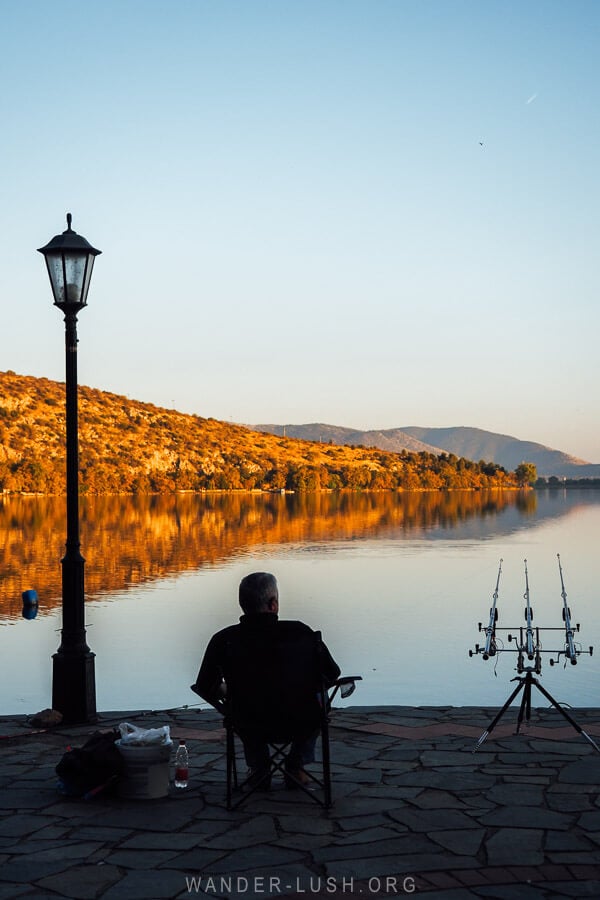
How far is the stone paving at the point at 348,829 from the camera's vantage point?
4684 mm

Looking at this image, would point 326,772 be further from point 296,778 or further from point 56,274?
point 56,274

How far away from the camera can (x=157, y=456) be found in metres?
122

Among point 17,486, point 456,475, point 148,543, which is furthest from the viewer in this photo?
point 456,475

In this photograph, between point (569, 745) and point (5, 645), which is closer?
point (569, 745)

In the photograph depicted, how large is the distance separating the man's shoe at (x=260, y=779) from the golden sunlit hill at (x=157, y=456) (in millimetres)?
94142

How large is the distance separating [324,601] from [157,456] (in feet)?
328

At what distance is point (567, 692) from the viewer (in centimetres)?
1289

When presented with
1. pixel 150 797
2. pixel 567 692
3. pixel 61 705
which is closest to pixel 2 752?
pixel 61 705

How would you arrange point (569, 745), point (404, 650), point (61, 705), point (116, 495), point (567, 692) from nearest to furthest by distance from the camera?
point (569, 745)
point (61, 705)
point (567, 692)
point (404, 650)
point (116, 495)

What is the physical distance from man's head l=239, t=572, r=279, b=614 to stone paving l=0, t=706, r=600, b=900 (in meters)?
1.06

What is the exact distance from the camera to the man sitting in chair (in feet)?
19.7

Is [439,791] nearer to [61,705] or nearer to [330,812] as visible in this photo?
[330,812]

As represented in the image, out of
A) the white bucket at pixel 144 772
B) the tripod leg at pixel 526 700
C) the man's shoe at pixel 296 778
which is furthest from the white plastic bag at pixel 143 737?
the tripod leg at pixel 526 700

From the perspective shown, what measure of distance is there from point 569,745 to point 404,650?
30.8 feet
